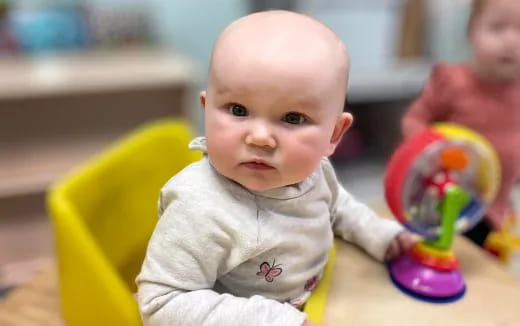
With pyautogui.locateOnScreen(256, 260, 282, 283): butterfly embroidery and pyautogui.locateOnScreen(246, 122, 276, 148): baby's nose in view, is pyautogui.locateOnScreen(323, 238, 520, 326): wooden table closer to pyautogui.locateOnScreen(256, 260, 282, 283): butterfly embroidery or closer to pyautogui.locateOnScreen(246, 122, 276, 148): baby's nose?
pyautogui.locateOnScreen(256, 260, 282, 283): butterfly embroidery

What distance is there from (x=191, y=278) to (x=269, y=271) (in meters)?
0.06

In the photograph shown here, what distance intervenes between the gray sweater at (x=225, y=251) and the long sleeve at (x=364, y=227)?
0.09m

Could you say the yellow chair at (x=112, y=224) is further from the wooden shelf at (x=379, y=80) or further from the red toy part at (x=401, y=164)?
the wooden shelf at (x=379, y=80)

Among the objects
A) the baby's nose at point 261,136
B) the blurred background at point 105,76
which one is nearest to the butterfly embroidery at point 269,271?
the baby's nose at point 261,136

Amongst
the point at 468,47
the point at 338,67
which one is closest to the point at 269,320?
the point at 338,67

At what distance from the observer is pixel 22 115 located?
1.25 metres

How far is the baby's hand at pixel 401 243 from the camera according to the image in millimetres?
554

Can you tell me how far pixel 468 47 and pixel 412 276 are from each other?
0.26m

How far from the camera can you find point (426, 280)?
0.53m

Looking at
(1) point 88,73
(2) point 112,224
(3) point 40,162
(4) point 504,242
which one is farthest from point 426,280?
(3) point 40,162

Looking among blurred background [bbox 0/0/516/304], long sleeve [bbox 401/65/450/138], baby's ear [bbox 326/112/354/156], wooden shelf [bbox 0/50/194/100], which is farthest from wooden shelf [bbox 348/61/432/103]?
baby's ear [bbox 326/112/354/156]

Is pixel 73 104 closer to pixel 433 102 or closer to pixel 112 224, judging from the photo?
pixel 112 224

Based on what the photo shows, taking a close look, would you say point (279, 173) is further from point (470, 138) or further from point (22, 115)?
point (22, 115)

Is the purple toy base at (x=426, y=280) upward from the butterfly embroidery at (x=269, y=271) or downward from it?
downward
